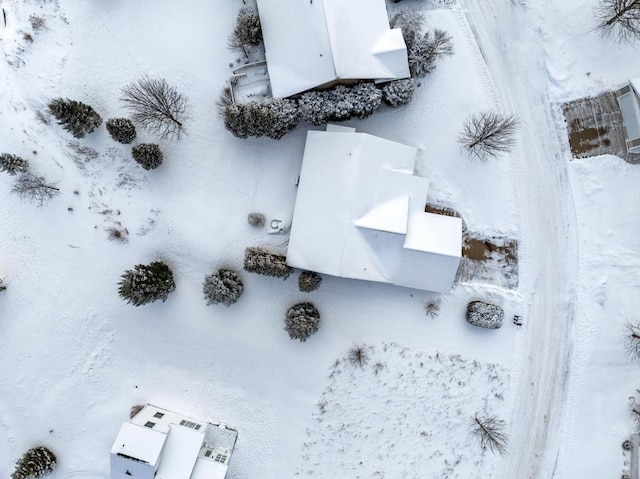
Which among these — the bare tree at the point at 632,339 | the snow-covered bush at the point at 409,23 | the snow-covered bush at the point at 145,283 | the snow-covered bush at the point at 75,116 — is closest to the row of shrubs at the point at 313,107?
the snow-covered bush at the point at 409,23

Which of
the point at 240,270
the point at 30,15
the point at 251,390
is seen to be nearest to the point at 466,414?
the point at 251,390

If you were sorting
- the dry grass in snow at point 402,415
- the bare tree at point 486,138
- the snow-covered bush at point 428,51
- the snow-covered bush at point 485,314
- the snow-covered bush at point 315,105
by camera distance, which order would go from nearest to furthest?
the snow-covered bush at point 315,105
the snow-covered bush at point 428,51
the bare tree at point 486,138
the snow-covered bush at point 485,314
the dry grass in snow at point 402,415

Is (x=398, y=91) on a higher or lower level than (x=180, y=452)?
higher

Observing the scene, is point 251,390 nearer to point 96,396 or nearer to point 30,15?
point 96,396

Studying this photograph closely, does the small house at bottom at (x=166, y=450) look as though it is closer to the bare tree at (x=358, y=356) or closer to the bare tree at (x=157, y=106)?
the bare tree at (x=358, y=356)

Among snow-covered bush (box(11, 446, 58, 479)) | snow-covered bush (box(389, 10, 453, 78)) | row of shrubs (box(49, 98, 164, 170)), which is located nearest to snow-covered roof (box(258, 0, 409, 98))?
snow-covered bush (box(389, 10, 453, 78))

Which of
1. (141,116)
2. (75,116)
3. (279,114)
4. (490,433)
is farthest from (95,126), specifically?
(490,433)

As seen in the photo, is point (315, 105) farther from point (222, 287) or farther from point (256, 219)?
point (222, 287)
